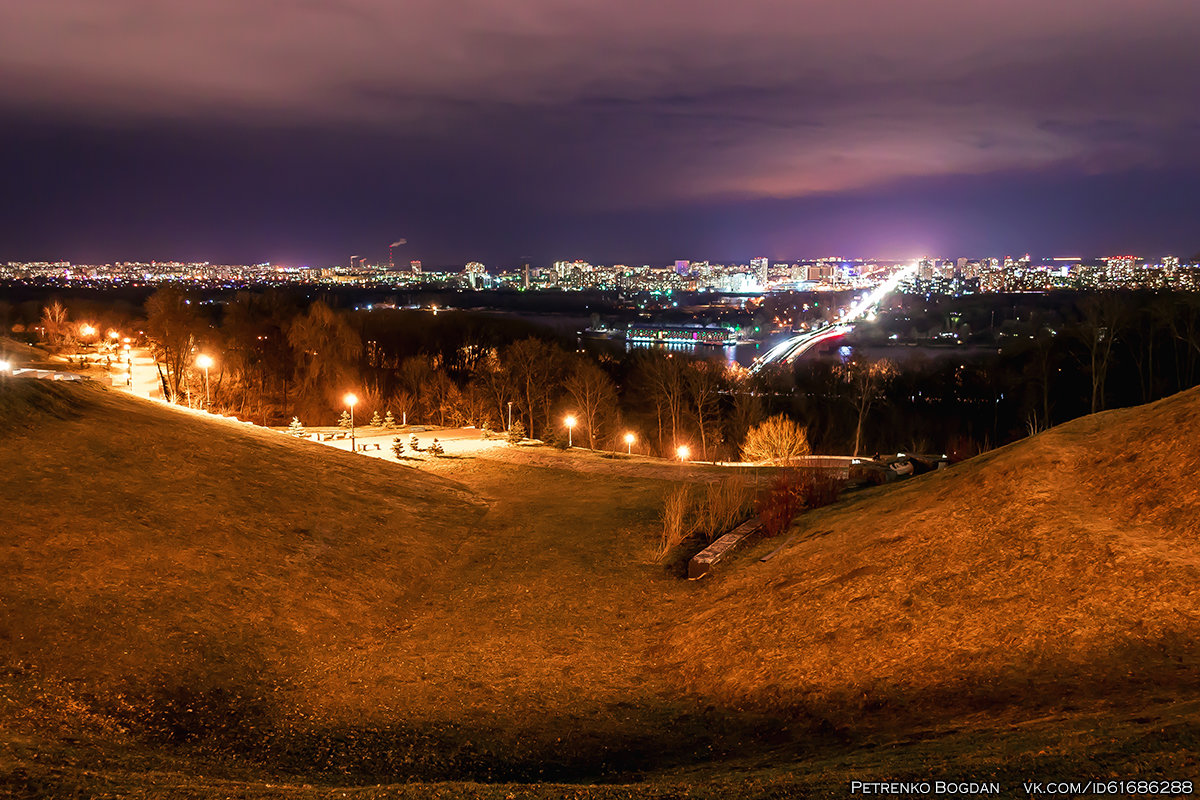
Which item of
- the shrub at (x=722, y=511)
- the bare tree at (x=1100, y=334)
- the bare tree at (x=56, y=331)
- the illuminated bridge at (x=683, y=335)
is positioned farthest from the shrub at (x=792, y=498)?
the illuminated bridge at (x=683, y=335)

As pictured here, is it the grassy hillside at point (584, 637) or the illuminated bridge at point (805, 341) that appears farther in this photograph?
the illuminated bridge at point (805, 341)

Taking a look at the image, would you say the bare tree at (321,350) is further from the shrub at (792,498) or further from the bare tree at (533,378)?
the shrub at (792,498)

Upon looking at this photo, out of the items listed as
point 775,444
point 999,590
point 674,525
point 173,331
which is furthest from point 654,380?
point 999,590

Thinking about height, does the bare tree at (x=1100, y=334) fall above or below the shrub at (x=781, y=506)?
above

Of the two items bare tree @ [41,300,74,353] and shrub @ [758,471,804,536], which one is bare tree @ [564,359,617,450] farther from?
bare tree @ [41,300,74,353]

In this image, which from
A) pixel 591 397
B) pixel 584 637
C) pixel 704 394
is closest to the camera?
pixel 584 637

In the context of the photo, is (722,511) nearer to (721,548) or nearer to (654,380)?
(721,548)

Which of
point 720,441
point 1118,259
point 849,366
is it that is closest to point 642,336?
point 849,366
